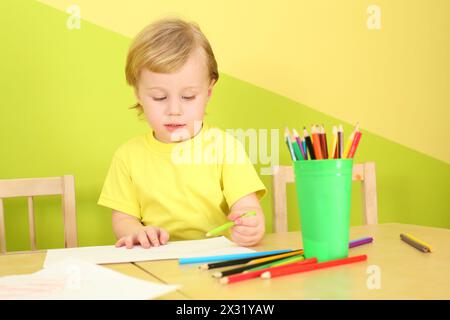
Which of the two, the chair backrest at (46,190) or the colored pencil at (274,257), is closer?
the colored pencil at (274,257)

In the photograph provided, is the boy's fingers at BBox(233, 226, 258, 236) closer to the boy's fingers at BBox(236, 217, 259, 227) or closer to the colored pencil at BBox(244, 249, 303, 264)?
the boy's fingers at BBox(236, 217, 259, 227)

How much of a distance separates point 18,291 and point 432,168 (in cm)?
148

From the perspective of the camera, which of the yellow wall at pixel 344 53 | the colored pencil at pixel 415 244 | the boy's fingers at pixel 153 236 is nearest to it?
the colored pencil at pixel 415 244

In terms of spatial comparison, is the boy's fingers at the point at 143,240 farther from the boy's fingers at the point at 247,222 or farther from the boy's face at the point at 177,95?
the boy's face at the point at 177,95

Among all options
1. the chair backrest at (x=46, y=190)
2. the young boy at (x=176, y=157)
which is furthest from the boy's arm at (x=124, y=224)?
the chair backrest at (x=46, y=190)

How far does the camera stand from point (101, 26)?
1.50 metres

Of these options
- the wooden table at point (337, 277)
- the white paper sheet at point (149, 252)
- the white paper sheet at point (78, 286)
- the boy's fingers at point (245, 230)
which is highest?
the boy's fingers at point (245, 230)

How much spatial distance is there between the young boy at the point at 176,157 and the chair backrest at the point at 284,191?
0.57 ft

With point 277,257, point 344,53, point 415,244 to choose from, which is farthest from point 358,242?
point 344,53

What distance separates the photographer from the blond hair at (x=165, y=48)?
104 cm

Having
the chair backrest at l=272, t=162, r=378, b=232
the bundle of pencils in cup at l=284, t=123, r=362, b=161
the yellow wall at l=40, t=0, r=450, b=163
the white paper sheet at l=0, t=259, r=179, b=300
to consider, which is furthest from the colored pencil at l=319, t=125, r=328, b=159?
the yellow wall at l=40, t=0, r=450, b=163

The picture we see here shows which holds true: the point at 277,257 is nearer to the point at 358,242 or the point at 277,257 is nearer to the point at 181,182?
the point at 358,242

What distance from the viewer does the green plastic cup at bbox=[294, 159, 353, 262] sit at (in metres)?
0.71

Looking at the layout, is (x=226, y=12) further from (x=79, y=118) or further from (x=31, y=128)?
(x=31, y=128)
